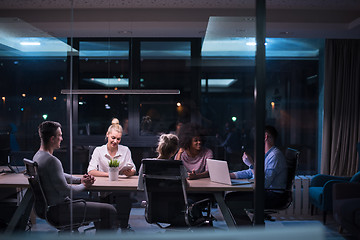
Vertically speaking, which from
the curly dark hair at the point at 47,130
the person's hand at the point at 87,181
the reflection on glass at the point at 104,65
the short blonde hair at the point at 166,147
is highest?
the reflection on glass at the point at 104,65

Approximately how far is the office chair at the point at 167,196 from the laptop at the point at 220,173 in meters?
0.29

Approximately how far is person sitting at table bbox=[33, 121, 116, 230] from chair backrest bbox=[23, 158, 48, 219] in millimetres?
39

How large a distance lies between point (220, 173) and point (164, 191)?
62 cm

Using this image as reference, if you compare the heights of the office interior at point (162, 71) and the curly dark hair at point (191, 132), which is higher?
the office interior at point (162, 71)

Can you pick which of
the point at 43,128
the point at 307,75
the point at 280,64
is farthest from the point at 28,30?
the point at 307,75

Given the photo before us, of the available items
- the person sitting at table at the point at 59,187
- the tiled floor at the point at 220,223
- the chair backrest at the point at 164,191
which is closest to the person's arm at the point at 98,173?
the person sitting at table at the point at 59,187

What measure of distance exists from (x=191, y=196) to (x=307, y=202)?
240 cm

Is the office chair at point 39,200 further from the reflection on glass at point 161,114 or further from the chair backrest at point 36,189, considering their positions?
the reflection on glass at point 161,114

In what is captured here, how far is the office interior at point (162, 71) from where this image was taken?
12.2 ft

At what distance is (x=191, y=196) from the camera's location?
3.33m

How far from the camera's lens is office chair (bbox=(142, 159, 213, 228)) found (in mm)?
3080

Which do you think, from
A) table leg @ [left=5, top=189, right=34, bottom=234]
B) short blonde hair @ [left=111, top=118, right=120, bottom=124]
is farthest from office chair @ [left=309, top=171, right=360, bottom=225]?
table leg @ [left=5, top=189, right=34, bottom=234]

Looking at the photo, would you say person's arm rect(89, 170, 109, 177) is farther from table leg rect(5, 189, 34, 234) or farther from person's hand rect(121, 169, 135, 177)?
table leg rect(5, 189, 34, 234)

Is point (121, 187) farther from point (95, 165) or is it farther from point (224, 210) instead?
point (224, 210)
